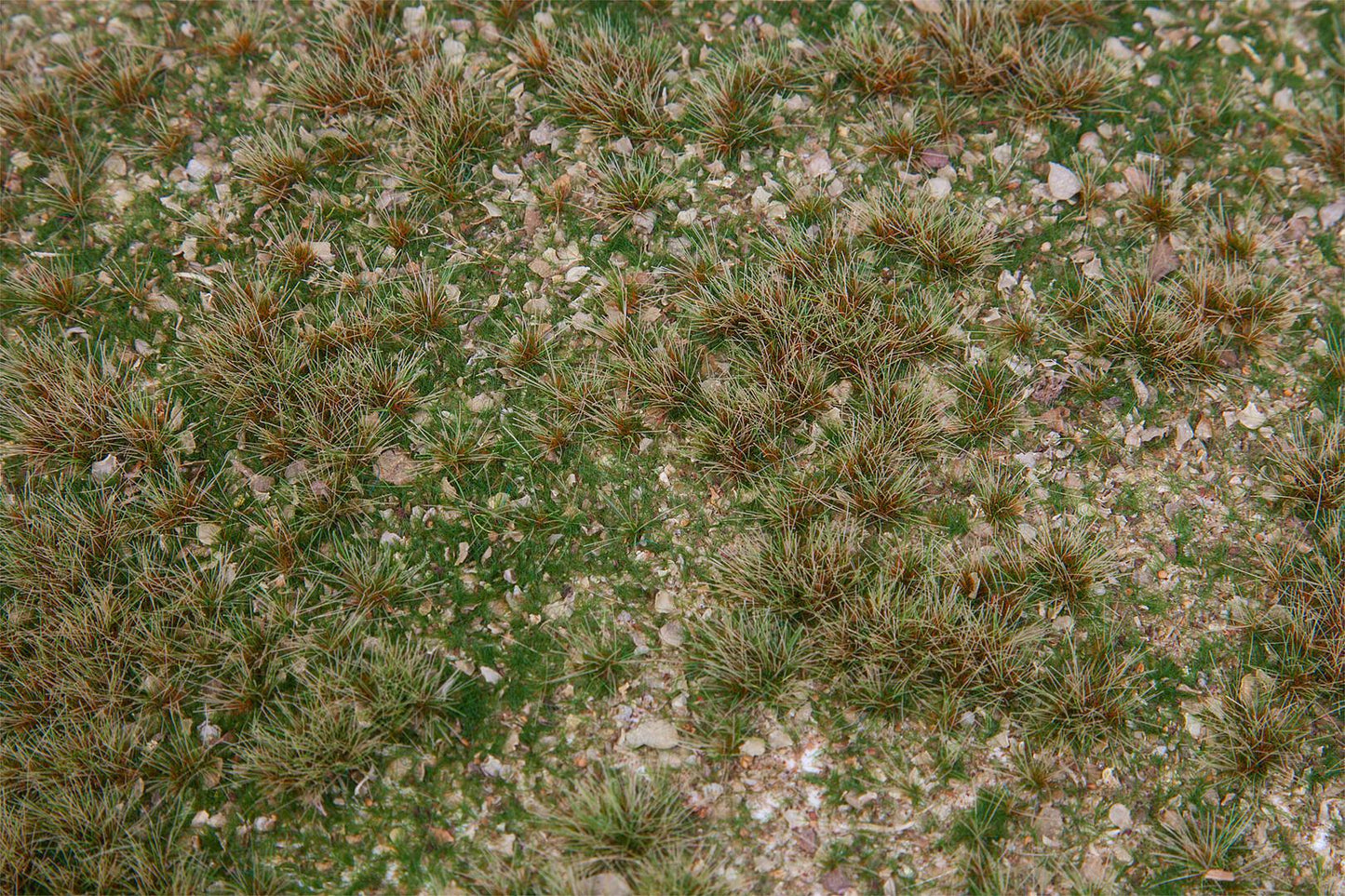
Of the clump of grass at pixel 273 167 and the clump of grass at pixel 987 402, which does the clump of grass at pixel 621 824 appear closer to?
the clump of grass at pixel 987 402

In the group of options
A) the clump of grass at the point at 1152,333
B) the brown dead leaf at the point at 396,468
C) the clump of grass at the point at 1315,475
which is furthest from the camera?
the clump of grass at the point at 1152,333

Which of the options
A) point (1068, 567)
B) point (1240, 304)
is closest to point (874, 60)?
point (1240, 304)

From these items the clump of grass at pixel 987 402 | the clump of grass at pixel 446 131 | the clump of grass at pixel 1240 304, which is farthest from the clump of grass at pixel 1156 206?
the clump of grass at pixel 446 131

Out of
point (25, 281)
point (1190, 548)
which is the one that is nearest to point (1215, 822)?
point (1190, 548)

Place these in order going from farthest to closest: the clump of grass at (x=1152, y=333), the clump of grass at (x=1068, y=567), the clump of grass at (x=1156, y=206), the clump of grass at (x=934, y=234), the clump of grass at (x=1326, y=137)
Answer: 1. the clump of grass at (x=1326, y=137)
2. the clump of grass at (x=1156, y=206)
3. the clump of grass at (x=934, y=234)
4. the clump of grass at (x=1152, y=333)
5. the clump of grass at (x=1068, y=567)

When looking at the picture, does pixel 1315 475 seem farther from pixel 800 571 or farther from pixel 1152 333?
pixel 800 571
